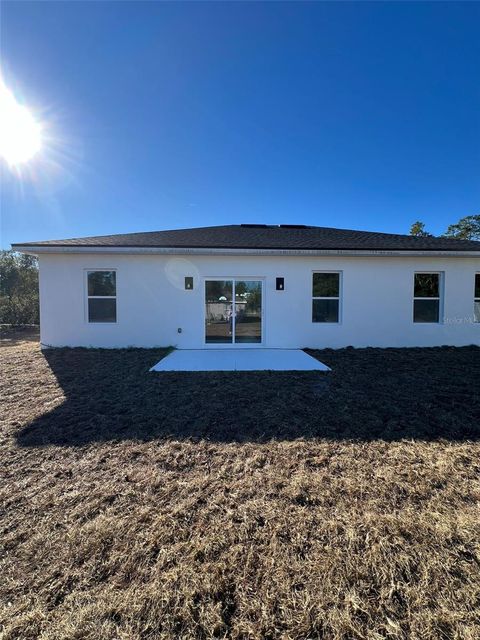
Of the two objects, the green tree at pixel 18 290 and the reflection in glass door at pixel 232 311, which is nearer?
the reflection in glass door at pixel 232 311

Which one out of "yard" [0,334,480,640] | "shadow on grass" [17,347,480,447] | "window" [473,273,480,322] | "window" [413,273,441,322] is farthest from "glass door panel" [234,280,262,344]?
"window" [473,273,480,322]

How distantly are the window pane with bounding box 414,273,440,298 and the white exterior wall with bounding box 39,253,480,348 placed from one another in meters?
0.26

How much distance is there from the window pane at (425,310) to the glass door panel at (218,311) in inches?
243

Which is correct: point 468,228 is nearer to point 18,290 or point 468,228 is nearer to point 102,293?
point 102,293

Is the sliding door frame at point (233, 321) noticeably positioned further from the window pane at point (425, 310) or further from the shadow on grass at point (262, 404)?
the window pane at point (425, 310)

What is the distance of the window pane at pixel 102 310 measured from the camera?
8.81m

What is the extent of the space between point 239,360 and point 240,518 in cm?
522

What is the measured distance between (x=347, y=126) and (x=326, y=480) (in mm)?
11269

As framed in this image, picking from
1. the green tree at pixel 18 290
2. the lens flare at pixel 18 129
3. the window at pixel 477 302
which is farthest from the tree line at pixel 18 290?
the window at pixel 477 302

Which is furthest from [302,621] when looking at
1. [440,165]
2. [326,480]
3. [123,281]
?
[440,165]

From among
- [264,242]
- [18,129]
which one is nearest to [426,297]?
[264,242]

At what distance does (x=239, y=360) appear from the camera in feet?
24.2

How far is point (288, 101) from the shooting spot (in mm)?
8656

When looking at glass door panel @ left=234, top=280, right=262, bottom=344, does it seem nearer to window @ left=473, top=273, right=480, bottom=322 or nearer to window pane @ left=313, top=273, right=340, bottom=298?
window pane @ left=313, top=273, right=340, bottom=298
